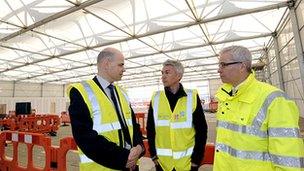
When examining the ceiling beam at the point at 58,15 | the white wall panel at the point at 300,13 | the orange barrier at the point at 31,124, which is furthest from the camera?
the orange barrier at the point at 31,124

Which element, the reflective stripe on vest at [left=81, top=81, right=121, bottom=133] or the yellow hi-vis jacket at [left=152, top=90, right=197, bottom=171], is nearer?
the reflective stripe on vest at [left=81, top=81, right=121, bottom=133]

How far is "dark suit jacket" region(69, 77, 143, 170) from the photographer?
1.93 m

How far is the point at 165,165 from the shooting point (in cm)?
256

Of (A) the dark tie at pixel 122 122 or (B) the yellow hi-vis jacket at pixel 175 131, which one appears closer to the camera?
(A) the dark tie at pixel 122 122

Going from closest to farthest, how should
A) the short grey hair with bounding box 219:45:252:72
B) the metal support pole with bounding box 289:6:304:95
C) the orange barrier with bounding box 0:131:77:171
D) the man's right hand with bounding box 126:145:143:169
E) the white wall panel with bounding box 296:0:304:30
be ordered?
the short grey hair with bounding box 219:45:252:72
the man's right hand with bounding box 126:145:143:169
the orange barrier with bounding box 0:131:77:171
the white wall panel with bounding box 296:0:304:30
the metal support pole with bounding box 289:6:304:95

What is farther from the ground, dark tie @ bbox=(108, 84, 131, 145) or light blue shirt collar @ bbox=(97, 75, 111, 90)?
light blue shirt collar @ bbox=(97, 75, 111, 90)

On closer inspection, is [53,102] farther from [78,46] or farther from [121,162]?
[121,162]

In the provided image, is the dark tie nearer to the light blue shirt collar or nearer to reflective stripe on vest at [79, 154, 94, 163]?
the light blue shirt collar

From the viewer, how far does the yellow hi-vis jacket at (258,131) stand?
1504 millimetres

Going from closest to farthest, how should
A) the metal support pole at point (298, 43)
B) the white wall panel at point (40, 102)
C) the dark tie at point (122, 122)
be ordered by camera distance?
the dark tie at point (122, 122)
the metal support pole at point (298, 43)
the white wall panel at point (40, 102)

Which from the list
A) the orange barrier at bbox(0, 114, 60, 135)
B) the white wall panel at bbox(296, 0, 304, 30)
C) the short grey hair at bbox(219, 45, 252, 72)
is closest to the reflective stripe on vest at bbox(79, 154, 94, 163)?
the short grey hair at bbox(219, 45, 252, 72)

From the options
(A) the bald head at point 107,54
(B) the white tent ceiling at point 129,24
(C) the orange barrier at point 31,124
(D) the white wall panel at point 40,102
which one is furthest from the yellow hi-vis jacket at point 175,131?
(D) the white wall panel at point 40,102

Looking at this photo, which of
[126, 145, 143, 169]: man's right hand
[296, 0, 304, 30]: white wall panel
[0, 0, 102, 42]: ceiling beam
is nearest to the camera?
[126, 145, 143, 169]: man's right hand

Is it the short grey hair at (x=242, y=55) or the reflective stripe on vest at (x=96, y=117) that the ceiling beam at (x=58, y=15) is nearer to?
the reflective stripe on vest at (x=96, y=117)
